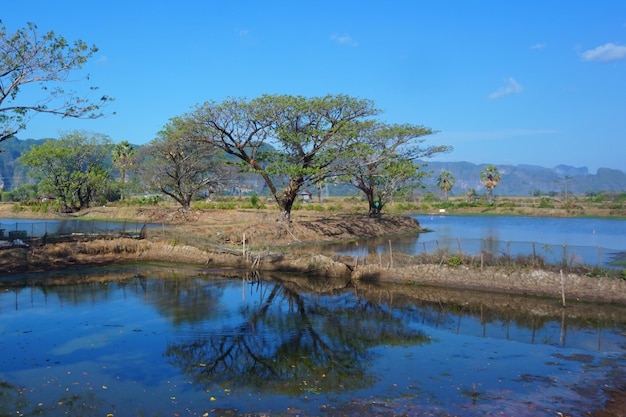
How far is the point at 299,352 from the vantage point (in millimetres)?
14742

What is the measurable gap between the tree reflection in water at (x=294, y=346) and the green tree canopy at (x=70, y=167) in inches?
1904

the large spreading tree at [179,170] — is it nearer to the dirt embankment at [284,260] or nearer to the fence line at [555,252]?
the dirt embankment at [284,260]

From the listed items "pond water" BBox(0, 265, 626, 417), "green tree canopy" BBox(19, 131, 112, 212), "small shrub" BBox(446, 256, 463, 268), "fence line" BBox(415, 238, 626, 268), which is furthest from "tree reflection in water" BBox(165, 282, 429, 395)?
"green tree canopy" BBox(19, 131, 112, 212)

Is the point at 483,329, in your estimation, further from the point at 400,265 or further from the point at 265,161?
the point at 265,161

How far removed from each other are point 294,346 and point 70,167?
56116 millimetres

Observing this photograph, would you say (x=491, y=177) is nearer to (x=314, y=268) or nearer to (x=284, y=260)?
(x=284, y=260)

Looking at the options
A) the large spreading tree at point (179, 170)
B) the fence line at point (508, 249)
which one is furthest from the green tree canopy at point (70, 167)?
the fence line at point (508, 249)

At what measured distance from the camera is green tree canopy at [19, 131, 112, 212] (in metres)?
59.6

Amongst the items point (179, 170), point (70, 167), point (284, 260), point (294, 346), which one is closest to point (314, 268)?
point (284, 260)

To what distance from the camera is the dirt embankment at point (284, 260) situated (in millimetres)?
21547

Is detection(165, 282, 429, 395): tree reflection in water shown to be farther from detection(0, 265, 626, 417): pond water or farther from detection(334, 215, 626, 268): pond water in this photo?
detection(334, 215, 626, 268): pond water

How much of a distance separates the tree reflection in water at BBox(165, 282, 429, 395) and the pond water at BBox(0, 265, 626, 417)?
6 cm

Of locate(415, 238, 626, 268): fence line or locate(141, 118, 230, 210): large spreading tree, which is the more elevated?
locate(141, 118, 230, 210): large spreading tree

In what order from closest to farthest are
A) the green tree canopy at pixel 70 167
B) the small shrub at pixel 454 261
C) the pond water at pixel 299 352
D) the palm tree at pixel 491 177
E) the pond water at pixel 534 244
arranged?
the pond water at pixel 299 352, the pond water at pixel 534 244, the small shrub at pixel 454 261, the green tree canopy at pixel 70 167, the palm tree at pixel 491 177
